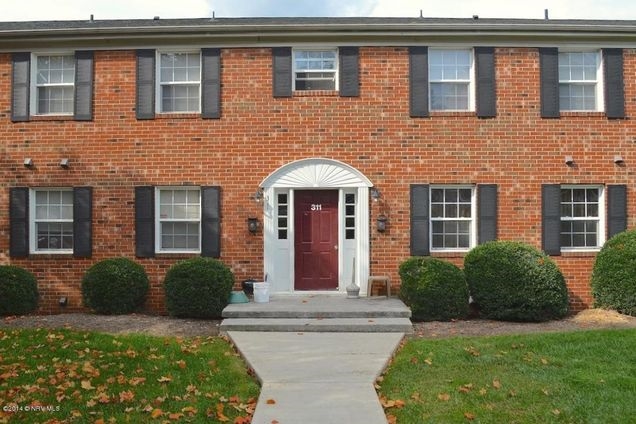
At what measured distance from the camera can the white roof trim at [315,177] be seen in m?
11.9

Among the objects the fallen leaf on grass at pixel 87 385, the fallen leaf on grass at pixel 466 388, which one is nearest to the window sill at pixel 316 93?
the fallen leaf on grass at pixel 466 388

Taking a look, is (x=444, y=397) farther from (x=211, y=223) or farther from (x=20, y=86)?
(x=20, y=86)

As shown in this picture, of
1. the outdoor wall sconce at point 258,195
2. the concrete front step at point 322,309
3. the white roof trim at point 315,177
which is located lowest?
the concrete front step at point 322,309

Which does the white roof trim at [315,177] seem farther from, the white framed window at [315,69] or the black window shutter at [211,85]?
the black window shutter at [211,85]

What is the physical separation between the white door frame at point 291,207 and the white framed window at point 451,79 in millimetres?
2279

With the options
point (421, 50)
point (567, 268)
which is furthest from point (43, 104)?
point (567, 268)

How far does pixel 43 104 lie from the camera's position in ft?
40.5

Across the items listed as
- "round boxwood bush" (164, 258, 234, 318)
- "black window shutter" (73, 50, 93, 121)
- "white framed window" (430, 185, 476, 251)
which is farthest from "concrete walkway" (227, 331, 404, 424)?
"black window shutter" (73, 50, 93, 121)

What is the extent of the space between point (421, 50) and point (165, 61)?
5166 mm

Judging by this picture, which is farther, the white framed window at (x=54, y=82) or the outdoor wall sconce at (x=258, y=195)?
the white framed window at (x=54, y=82)

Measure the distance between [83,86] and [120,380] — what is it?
755 cm

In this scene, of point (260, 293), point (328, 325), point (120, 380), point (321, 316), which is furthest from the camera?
point (260, 293)

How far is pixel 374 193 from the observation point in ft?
38.8

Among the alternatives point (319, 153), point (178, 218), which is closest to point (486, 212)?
point (319, 153)
